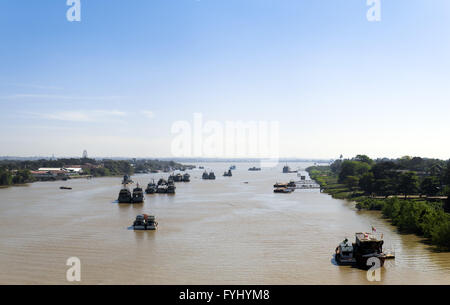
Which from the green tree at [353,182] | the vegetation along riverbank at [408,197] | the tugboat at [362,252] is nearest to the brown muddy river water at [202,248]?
the tugboat at [362,252]

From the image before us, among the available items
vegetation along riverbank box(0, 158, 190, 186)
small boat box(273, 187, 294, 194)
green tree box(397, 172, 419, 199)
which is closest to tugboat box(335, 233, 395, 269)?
green tree box(397, 172, 419, 199)

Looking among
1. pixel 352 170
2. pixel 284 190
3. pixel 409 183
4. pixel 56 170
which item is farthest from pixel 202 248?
pixel 56 170

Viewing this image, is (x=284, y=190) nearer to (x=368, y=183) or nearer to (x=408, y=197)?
(x=368, y=183)

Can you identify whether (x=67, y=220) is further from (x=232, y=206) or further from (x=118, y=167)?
(x=118, y=167)

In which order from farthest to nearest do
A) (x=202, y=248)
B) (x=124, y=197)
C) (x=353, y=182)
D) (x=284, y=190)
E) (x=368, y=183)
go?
(x=284, y=190)
(x=353, y=182)
(x=368, y=183)
(x=124, y=197)
(x=202, y=248)

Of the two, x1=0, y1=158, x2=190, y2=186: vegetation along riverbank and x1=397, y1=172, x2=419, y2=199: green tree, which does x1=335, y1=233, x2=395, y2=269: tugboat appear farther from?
x1=0, y1=158, x2=190, y2=186: vegetation along riverbank

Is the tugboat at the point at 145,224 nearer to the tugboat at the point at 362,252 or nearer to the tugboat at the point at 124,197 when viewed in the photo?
the tugboat at the point at 362,252
